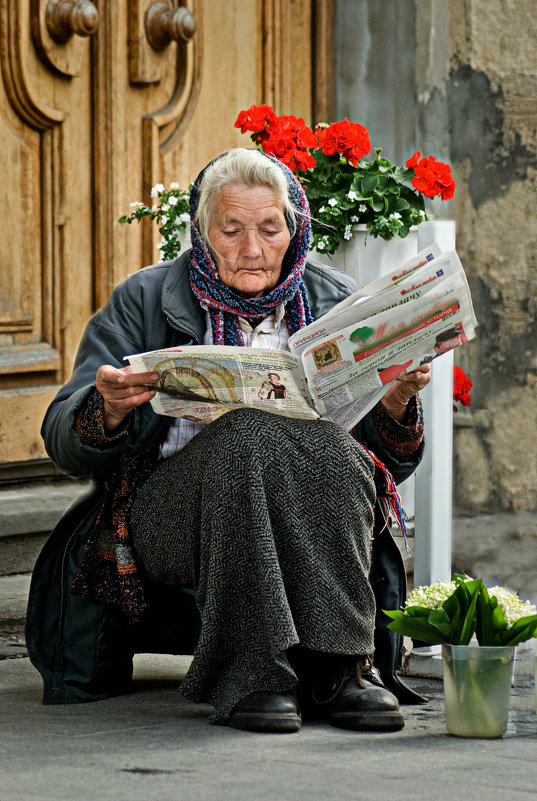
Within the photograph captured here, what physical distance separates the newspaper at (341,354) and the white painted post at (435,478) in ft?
2.77

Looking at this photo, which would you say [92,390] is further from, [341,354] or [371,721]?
[371,721]

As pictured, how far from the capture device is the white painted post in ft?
11.1

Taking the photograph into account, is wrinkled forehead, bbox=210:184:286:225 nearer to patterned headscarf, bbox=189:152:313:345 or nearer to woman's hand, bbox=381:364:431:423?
patterned headscarf, bbox=189:152:313:345

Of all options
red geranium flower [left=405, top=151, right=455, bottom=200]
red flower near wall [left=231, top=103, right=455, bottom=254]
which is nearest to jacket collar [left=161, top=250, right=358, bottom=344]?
red flower near wall [left=231, top=103, right=455, bottom=254]

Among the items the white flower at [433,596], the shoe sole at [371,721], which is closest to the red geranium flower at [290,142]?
the white flower at [433,596]

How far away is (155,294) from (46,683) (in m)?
0.87

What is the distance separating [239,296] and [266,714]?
0.92 metres

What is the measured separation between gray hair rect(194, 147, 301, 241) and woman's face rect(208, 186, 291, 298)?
1 cm

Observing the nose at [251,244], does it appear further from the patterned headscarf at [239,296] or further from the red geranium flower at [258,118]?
the red geranium flower at [258,118]

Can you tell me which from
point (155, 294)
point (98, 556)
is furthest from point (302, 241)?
point (98, 556)

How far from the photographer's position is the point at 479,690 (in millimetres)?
2439

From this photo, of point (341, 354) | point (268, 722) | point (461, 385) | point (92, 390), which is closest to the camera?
point (268, 722)

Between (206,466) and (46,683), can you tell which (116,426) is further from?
(46,683)

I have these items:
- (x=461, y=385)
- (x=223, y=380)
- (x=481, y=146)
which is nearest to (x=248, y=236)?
(x=223, y=380)
